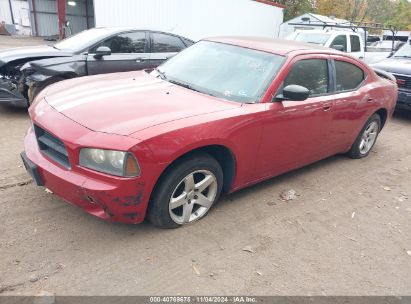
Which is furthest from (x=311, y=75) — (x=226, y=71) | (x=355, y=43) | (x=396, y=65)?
(x=355, y=43)

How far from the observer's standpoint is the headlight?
2.78 metres

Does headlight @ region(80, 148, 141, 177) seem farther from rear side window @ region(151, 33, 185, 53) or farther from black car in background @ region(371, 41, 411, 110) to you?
black car in background @ region(371, 41, 411, 110)

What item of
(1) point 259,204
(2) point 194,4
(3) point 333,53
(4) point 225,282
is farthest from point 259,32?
(4) point 225,282

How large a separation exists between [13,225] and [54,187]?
60cm

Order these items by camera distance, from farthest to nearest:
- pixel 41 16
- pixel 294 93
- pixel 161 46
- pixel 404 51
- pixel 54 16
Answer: pixel 54 16, pixel 41 16, pixel 404 51, pixel 161 46, pixel 294 93

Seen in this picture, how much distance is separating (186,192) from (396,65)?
23.7 feet

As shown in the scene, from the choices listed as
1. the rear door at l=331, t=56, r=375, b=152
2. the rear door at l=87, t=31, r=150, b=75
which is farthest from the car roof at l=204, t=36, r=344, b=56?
the rear door at l=87, t=31, r=150, b=75

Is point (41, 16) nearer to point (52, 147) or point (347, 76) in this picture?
point (347, 76)

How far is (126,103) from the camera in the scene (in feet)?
11.0

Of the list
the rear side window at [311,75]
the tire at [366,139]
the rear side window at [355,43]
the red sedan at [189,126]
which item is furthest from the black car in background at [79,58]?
the rear side window at [355,43]

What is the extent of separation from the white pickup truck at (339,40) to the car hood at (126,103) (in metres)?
8.37

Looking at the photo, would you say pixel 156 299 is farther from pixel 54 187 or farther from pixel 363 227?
pixel 363 227

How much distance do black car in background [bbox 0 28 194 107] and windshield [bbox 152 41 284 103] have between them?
8.11ft

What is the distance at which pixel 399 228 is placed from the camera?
3881 millimetres
